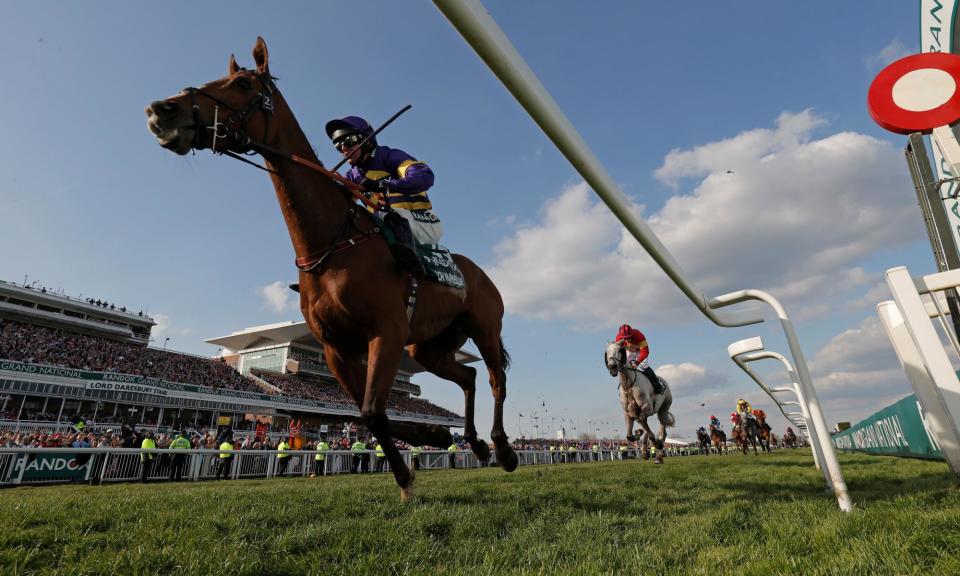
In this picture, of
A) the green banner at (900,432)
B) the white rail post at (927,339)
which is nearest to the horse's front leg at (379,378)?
the white rail post at (927,339)

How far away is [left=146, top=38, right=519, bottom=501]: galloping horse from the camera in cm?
339

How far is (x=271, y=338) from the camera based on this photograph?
64.5m

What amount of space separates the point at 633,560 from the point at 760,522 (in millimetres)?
1324

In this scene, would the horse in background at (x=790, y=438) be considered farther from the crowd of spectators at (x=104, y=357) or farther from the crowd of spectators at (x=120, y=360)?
the crowd of spectators at (x=104, y=357)

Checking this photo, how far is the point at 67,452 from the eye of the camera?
38.1 ft

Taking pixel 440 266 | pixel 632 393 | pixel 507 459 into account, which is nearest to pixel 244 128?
pixel 440 266

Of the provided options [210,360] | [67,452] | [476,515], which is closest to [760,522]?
[476,515]

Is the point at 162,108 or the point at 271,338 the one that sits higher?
the point at 271,338

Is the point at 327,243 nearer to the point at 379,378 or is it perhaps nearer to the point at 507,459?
the point at 379,378

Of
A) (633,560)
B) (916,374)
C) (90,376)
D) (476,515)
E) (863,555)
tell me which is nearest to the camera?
(863,555)

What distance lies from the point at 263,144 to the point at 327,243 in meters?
0.84

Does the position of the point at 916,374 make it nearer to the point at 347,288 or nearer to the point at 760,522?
the point at 760,522

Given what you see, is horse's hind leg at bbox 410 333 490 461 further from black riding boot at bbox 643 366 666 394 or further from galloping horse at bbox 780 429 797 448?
galloping horse at bbox 780 429 797 448

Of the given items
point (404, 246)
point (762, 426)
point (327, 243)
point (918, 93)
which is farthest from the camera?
point (762, 426)
